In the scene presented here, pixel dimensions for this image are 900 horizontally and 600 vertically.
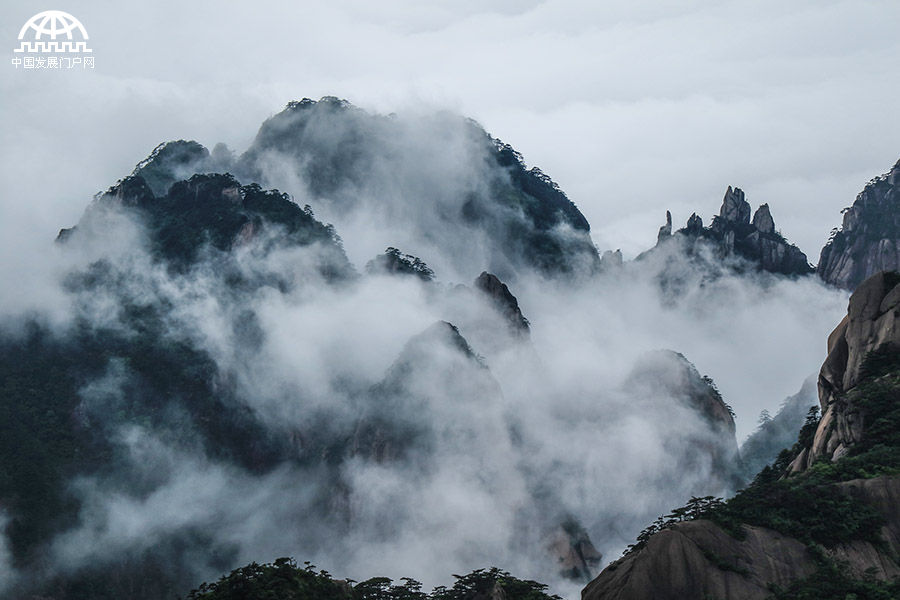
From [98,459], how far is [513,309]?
55.9m

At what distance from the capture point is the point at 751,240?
16675 centimetres

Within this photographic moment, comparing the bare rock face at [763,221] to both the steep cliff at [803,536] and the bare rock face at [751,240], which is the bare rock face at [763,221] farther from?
the steep cliff at [803,536]

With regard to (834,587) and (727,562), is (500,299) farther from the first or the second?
(834,587)

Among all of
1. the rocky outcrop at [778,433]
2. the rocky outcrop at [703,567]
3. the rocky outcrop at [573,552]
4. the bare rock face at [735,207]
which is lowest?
the rocky outcrop at [703,567]

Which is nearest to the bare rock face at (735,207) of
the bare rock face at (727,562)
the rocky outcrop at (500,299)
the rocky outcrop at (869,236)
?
the rocky outcrop at (869,236)

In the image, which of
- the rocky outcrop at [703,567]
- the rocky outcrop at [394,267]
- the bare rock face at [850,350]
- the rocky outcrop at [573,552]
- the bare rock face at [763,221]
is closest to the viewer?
the rocky outcrop at [703,567]

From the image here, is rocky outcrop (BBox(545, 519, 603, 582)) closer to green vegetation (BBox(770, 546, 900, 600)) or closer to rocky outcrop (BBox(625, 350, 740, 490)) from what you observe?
rocky outcrop (BBox(625, 350, 740, 490))

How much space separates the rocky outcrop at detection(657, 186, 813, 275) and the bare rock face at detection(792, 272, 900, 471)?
8208 centimetres

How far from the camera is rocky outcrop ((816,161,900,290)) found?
500ft

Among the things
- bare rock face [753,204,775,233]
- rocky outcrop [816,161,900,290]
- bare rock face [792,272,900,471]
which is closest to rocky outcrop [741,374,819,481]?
rocky outcrop [816,161,900,290]

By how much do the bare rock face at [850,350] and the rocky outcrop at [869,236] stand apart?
71499 millimetres

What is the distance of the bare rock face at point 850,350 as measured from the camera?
78.1m

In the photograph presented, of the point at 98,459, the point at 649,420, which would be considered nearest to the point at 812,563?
the point at 649,420

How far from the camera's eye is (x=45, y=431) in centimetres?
12825
